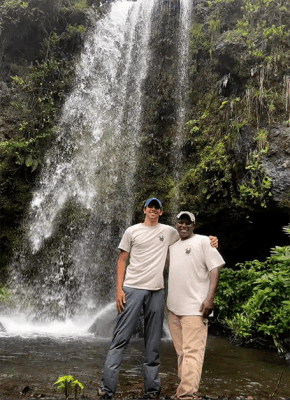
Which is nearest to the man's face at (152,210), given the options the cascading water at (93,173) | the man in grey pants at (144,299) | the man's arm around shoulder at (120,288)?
the man in grey pants at (144,299)

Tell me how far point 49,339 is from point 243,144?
6748mm

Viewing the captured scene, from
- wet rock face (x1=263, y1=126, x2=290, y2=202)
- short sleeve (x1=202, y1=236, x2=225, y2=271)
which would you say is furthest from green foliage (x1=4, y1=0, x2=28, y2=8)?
short sleeve (x1=202, y1=236, x2=225, y2=271)

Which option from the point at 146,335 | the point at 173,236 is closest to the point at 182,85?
the point at 173,236

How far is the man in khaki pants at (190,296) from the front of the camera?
332 centimetres

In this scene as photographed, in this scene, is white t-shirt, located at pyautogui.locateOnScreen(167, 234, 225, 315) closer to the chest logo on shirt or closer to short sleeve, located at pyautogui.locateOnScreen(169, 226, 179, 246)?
the chest logo on shirt

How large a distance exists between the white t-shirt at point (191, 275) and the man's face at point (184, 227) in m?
0.13

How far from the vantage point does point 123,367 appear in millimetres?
4812

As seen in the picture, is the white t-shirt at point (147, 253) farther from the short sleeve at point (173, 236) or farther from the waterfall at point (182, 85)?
the waterfall at point (182, 85)

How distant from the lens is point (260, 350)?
6285 millimetres

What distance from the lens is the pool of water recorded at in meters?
3.90

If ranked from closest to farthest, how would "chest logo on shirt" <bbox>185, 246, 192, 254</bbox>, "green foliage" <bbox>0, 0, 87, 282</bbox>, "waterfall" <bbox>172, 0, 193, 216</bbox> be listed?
"chest logo on shirt" <bbox>185, 246, 192, 254</bbox>, "green foliage" <bbox>0, 0, 87, 282</bbox>, "waterfall" <bbox>172, 0, 193, 216</bbox>

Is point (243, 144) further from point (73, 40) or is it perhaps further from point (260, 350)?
point (73, 40)

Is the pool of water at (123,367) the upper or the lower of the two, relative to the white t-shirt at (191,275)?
lower

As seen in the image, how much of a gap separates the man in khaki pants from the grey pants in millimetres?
184
